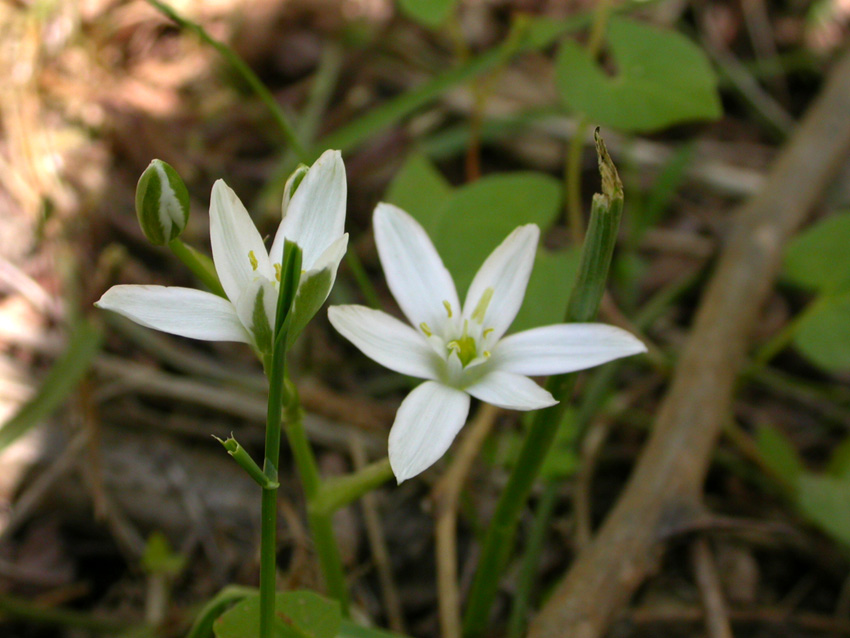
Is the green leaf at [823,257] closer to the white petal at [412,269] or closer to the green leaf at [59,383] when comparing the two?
the white petal at [412,269]

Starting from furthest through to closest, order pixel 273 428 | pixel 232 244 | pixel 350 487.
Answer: pixel 350 487, pixel 232 244, pixel 273 428

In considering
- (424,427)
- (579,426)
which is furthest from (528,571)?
(424,427)

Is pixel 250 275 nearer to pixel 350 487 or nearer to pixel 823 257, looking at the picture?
pixel 350 487

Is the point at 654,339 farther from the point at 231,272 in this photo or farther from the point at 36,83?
the point at 36,83

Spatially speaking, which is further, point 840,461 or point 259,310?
point 840,461

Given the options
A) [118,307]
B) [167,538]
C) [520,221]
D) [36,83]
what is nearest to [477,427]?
[520,221]

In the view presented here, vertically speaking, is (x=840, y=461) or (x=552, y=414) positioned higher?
(x=552, y=414)

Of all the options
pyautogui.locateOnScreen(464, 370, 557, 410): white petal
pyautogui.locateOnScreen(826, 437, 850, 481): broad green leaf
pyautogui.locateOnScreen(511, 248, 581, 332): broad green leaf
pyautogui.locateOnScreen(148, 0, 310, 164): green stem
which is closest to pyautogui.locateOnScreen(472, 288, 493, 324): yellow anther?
pyautogui.locateOnScreen(464, 370, 557, 410): white petal
